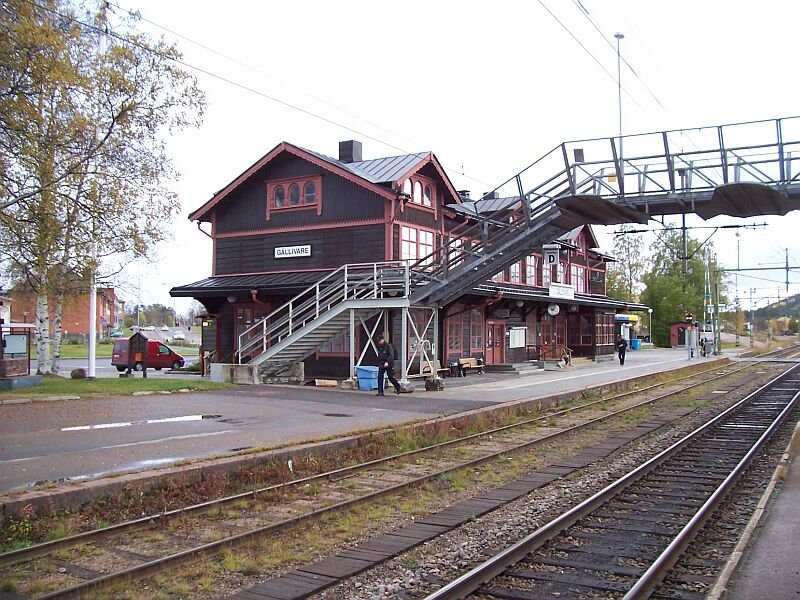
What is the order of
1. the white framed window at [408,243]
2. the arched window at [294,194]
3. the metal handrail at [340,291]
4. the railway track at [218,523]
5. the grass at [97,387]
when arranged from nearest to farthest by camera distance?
1. the railway track at [218,523]
2. the grass at [97,387]
3. the metal handrail at [340,291]
4. the white framed window at [408,243]
5. the arched window at [294,194]

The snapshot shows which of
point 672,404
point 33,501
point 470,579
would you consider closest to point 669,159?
point 672,404

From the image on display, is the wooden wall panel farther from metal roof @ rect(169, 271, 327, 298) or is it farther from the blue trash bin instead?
the blue trash bin

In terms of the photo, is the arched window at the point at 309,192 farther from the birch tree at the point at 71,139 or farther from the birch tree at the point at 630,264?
the birch tree at the point at 630,264

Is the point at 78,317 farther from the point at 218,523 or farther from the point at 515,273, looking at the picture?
the point at 218,523

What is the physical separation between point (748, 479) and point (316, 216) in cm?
1856

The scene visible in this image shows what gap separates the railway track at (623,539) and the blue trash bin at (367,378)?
34.6 feet

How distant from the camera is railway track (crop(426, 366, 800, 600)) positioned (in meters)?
6.07

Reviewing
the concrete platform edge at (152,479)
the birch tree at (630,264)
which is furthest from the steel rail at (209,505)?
the birch tree at (630,264)

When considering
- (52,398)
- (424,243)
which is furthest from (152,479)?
(424,243)

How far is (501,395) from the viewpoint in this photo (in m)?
20.6

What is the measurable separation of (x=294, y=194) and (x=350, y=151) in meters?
3.93

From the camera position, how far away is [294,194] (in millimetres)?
27328

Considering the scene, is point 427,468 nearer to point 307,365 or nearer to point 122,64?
point 122,64

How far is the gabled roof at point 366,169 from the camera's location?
977 inches
